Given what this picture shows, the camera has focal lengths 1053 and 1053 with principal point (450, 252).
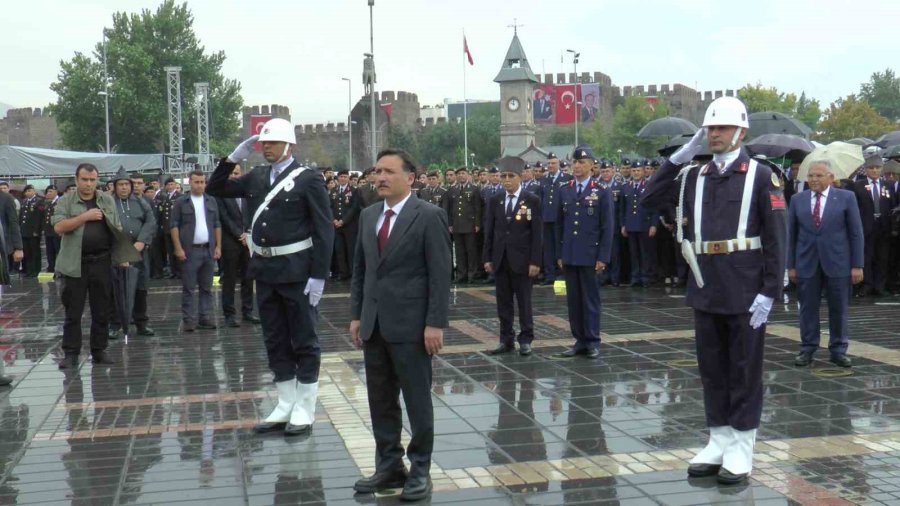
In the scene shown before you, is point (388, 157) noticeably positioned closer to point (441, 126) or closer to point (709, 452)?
point (709, 452)

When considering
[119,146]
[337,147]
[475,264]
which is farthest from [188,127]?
[475,264]

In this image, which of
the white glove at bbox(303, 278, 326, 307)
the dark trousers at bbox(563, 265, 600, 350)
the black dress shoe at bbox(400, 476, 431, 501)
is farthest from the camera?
the dark trousers at bbox(563, 265, 600, 350)

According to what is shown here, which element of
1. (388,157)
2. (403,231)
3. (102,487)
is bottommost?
(102,487)

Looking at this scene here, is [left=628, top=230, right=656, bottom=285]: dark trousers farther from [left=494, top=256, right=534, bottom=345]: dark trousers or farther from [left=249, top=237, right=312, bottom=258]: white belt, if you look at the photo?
[left=249, top=237, right=312, bottom=258]: white belt

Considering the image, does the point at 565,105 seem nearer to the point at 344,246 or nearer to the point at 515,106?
the point at 515,106

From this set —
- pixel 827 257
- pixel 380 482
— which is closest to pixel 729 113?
pixel 380 482

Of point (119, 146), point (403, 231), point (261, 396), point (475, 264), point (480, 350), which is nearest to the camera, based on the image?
point (403, 231)

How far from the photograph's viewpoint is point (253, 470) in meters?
6.65

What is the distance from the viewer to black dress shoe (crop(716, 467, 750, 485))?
606 centimetres

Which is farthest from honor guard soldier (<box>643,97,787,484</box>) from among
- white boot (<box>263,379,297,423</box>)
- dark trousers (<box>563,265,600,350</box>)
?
dark trousers (<box>563,265,600,350</box>)

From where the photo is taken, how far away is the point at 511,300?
11.1 m

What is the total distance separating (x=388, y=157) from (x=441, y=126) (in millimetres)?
91709

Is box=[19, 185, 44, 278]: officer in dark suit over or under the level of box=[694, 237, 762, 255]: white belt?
under

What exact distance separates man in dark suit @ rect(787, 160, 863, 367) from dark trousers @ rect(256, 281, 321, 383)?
4826 millimetres
